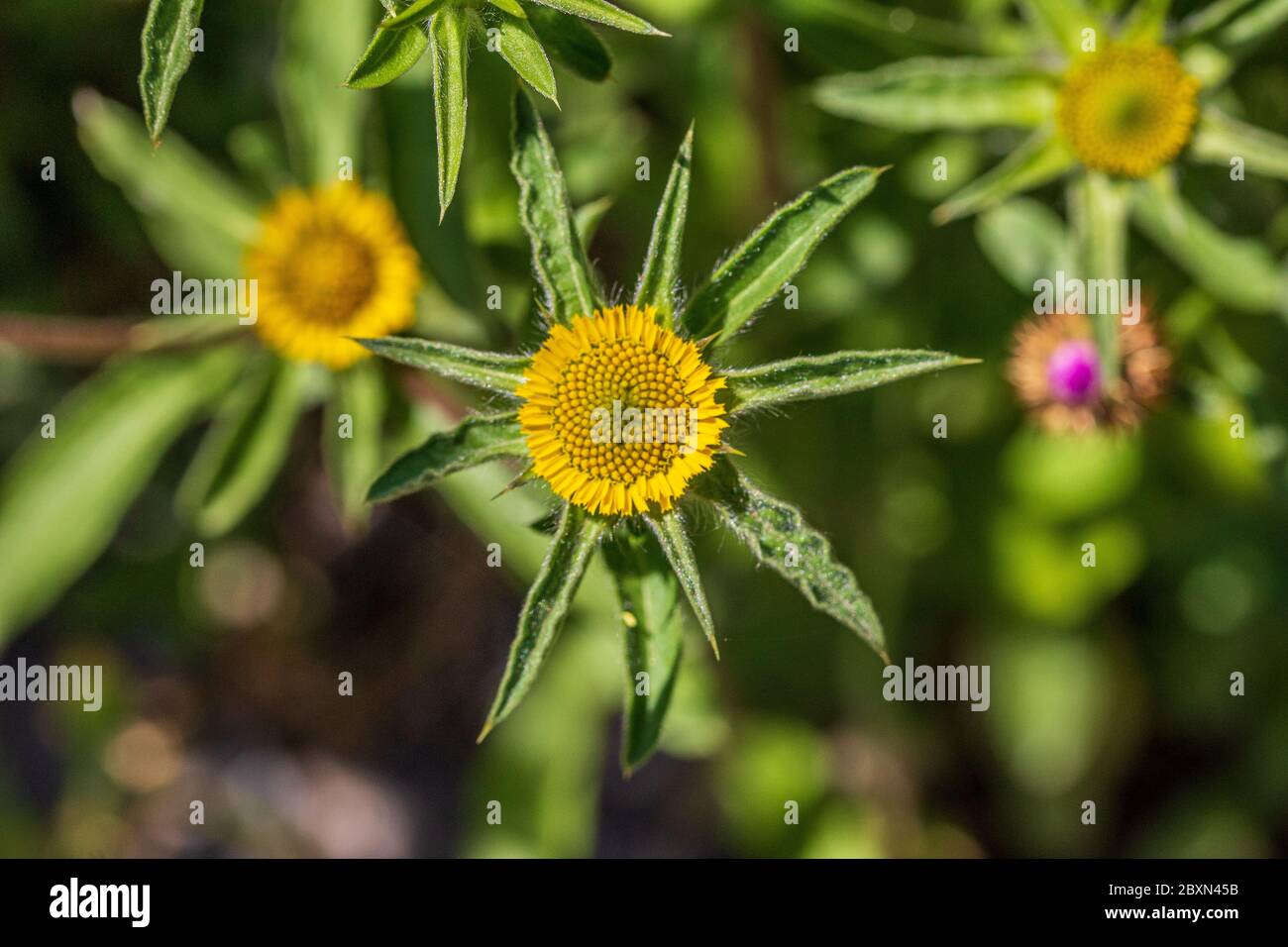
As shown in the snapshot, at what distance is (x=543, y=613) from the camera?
2.36 m

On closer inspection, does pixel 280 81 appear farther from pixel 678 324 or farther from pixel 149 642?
pixel 149 642

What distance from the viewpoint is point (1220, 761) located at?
5.35 m

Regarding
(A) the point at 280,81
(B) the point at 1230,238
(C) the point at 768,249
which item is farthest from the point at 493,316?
(B) the point at 1230,238

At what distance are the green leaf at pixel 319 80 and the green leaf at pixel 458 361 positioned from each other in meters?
1.46

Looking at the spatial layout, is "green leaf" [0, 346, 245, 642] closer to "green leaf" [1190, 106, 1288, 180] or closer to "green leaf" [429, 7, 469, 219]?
"green leaf" [429, 7, 469, 219]

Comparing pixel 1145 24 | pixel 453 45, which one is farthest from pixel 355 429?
pixel 1145 24

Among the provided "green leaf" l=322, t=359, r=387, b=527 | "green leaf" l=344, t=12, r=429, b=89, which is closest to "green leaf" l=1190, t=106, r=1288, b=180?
"green leaf" l=344, t=12, r=429, b=89

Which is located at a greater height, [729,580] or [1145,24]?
[1145,24]

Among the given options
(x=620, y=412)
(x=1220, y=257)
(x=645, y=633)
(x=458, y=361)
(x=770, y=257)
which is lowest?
(x=645, y=633)

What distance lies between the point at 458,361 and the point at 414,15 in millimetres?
689

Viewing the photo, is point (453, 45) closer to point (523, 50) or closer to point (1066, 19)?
point (523, 50)

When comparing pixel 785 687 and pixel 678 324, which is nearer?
pixel 678 324

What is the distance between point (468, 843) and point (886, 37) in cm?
361

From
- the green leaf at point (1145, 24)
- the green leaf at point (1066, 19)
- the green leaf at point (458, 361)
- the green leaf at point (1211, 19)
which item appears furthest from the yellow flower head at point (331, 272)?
the green leaf at point (1211, 19)
